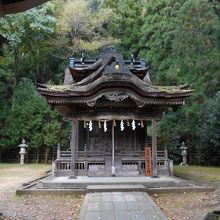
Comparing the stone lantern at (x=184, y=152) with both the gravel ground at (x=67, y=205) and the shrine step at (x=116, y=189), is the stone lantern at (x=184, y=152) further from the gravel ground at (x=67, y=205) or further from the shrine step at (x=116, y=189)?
the shrine step at (x=116, y=189)

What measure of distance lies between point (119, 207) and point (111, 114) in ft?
22.1

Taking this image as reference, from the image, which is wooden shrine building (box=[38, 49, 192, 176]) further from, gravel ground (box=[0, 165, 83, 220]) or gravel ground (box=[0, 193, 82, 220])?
gravel ground (box=[0, 193, 82, 220])

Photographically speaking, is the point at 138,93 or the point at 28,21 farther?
the point at 28,21

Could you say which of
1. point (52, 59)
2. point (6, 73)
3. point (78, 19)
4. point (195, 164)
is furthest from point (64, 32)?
point (195, 164)

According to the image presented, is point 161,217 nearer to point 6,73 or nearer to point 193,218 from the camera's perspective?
point 193,218

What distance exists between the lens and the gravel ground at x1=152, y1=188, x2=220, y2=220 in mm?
8120

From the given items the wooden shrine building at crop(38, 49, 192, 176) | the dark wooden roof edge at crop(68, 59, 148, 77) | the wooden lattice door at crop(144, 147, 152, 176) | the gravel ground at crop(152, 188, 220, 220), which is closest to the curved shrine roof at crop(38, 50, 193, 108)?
the wooden shrine building at crop(38, 49, 192, 176)

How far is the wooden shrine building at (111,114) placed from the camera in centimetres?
1395

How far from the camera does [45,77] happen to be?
31.5 m

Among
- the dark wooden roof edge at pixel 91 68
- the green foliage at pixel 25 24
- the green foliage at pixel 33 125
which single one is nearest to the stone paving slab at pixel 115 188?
the dark wooden roof edge at pixel 91 68

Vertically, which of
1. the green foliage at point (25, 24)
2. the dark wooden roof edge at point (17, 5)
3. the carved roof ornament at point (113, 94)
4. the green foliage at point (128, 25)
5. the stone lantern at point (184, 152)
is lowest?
the stone lantern at point (184, 152)

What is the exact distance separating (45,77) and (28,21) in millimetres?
7603

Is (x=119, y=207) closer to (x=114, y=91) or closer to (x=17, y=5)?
(x=17, y=5)

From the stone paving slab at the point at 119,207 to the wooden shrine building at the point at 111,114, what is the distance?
409 cm
